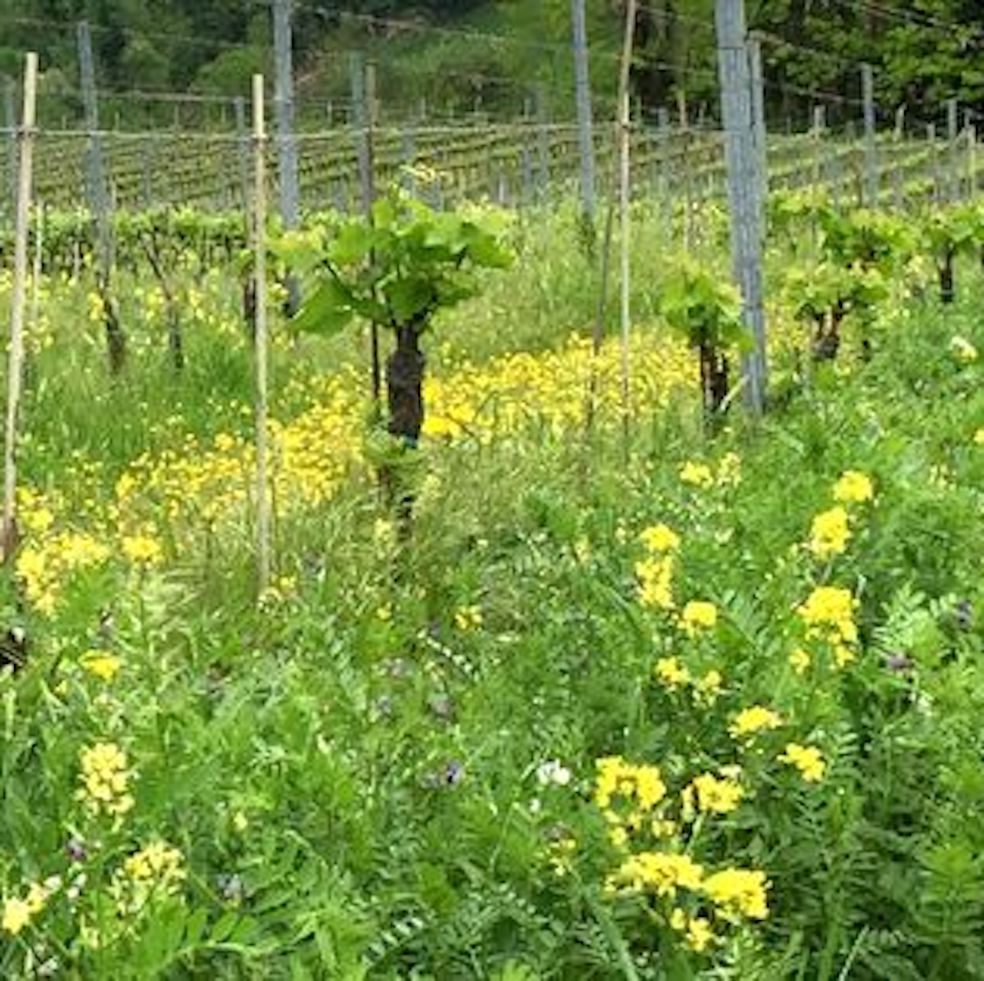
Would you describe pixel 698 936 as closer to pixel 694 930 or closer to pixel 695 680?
pixel 694 930

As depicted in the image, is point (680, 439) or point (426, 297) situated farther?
point (680, 439)

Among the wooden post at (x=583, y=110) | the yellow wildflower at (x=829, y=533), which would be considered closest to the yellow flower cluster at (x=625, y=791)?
the yellow wildflower at (x=829, y=533)

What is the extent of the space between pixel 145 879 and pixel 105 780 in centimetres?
20

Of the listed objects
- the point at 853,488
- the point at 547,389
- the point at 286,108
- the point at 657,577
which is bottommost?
the point at 657,577

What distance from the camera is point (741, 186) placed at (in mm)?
7801

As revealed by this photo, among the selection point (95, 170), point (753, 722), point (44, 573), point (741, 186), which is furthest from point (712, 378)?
point (95, 170)

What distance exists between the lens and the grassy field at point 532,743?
2518 mm

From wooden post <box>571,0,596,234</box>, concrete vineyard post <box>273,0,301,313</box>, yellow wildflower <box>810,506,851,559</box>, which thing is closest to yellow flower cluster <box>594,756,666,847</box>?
yellow wildflower <box>810,506,851,559</box>

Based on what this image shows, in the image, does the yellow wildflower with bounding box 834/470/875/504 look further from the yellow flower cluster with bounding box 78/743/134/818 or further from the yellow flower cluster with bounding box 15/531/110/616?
the yellow flower cluster with bounding box 78/743/134/818

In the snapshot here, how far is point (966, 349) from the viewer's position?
7410mm

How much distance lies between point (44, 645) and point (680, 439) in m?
3.85

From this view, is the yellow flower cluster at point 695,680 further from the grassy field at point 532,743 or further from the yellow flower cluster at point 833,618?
the yellow flower cluster at point 833,618

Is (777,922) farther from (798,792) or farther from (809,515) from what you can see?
(809,515)

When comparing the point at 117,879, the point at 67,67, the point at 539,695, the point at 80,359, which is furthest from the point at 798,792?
the point at 67,67
